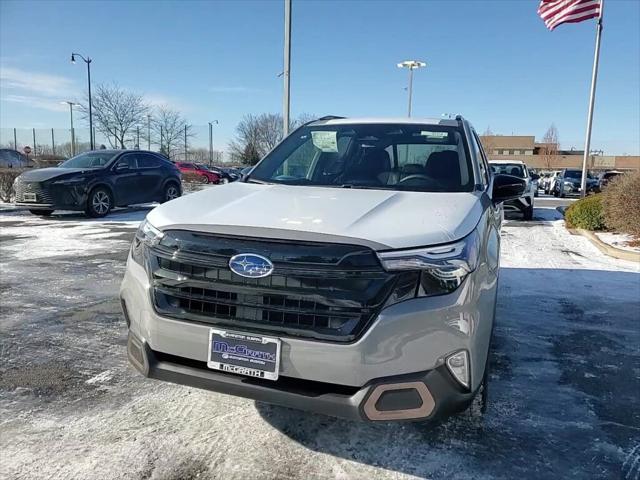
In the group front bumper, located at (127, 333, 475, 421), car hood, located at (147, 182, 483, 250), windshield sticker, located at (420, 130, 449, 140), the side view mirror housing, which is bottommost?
front bumper, located at (127, 333, 475, 421)

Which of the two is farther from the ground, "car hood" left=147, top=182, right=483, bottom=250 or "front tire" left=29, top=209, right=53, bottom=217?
"car hood" left=147, top=182, right=483, bottom=250

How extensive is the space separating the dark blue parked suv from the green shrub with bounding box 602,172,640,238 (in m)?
10.9

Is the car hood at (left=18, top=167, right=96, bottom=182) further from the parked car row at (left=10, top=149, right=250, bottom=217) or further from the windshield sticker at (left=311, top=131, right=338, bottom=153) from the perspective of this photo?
the windshield sticker at (left=311, top=131, right=338, bottom=153)

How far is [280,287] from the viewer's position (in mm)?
2236

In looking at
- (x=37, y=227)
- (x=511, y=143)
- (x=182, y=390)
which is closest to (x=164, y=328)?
(x=182, y=390)

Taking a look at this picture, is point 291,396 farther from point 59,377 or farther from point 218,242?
point 59,377

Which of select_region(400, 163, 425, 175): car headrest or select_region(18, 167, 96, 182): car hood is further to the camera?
select_region(18, 167, 96, 182): car hood

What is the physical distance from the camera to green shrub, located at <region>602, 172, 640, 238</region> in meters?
9.42

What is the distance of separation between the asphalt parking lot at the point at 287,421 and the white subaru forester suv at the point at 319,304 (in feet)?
1.63

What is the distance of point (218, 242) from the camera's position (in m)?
2.36

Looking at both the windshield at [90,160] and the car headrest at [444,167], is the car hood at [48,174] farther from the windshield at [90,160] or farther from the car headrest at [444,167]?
the car headrest at [444,167]

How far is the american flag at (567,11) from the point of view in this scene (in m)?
15.2

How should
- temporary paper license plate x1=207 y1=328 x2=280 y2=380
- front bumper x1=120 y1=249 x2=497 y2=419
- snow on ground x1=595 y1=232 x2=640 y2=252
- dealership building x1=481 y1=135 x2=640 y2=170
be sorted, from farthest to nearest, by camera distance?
dealership building x1=481 y1=135 x2=640 y2=170
snow on ground x1=595 y1=232 x2=640 y2=252
temporary paper license plate x1=207 y1=328 x2=280 y2=380
front bumper x1=120 y1=249 x2=497 y2=419

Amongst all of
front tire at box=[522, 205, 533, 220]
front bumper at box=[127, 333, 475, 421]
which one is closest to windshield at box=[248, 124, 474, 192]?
front bumper at box=[127, 333, 475, 421]
